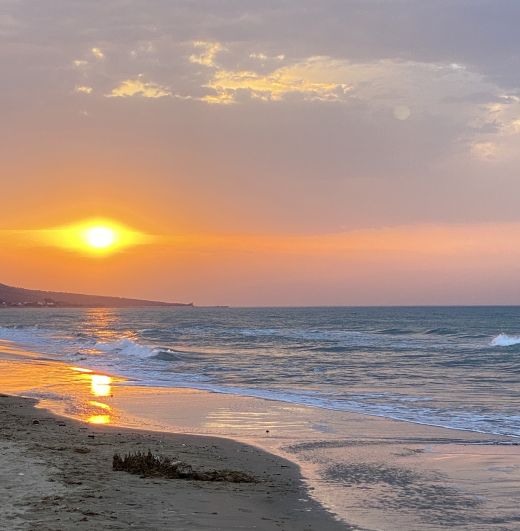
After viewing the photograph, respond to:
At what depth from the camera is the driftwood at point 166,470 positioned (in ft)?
32.9

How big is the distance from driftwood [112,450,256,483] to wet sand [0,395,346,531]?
0.19 metres

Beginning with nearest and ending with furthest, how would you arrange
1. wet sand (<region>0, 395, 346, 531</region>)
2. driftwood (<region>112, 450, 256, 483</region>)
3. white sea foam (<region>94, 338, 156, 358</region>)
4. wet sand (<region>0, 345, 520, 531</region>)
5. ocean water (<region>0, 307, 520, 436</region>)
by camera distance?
wet sand (<region>0, 395, 346, 531</region>), wet sand (<region>0, 345, 520, 531</region>), driftwood (<region>112, 450, 256, 483</region>), ocean water (<region>0, 307, 520, 436</region>), white sea foam (<region>94, 338, 156, 358</region>)

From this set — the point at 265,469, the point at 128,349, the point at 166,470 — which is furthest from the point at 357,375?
the point at 128,349

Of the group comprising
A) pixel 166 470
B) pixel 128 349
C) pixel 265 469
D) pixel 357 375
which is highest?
pixel 166 470

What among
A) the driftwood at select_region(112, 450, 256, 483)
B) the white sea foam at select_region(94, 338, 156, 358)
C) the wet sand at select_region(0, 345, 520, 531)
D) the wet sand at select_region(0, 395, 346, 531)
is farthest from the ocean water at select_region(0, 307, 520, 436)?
the driftwood at select_region(112, 450, 256, 483)

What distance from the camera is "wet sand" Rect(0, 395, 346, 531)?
7.59 meters

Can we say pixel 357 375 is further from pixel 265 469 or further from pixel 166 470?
pixel 166 470

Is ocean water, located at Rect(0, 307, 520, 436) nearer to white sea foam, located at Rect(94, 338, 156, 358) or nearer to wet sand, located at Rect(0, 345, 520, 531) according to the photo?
white sea foam, located at Rect(94, 338, 156, 358)

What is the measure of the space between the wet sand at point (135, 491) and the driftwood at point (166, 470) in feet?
0.63

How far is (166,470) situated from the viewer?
33.1 ft

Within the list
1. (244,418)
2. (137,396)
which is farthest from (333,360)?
(244,418)

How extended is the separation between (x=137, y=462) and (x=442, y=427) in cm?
793

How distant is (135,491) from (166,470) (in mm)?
1194

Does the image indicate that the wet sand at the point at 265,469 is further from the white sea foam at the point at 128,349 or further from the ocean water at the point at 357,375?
the white sea foam at the point at 128,349
